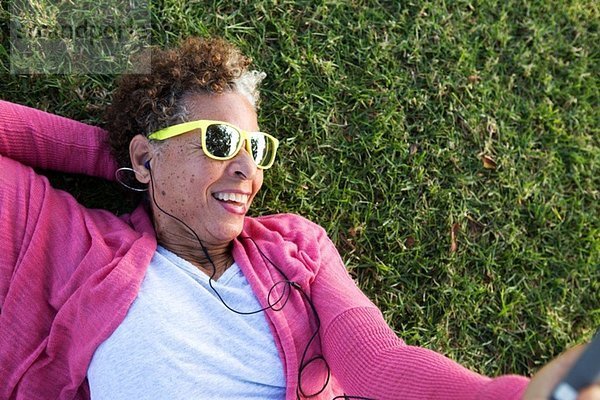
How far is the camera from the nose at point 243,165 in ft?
8.96

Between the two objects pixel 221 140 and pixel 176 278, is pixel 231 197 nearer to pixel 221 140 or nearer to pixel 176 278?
pixel 221 140

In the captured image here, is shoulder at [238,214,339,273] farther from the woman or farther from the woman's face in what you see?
the woman's face

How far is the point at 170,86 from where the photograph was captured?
2869mm

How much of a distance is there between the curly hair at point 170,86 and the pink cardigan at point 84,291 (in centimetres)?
28

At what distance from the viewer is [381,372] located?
2.38 m

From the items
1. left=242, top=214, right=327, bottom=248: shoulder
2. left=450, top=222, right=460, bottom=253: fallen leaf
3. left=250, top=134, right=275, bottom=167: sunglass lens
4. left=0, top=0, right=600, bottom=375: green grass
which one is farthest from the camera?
left=450, top=222, right=460, bottom=253: fallen leaf

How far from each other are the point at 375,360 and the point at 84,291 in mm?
1286

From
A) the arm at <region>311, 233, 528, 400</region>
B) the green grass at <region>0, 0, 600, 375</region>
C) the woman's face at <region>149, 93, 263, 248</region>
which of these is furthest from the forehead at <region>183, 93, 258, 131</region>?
the arm at <region>311, 233, 528, 400</region>

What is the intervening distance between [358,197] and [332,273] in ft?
2.65

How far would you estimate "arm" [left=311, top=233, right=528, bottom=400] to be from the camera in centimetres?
205

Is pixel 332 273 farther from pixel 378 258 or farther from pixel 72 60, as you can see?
pixel 72 60

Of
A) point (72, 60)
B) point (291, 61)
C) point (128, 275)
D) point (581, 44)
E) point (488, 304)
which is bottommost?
point (488, 304)

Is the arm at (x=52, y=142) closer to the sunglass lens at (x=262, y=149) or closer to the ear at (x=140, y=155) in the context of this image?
the ear at (x=140, y=155)

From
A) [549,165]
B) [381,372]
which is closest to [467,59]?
[549,165]
